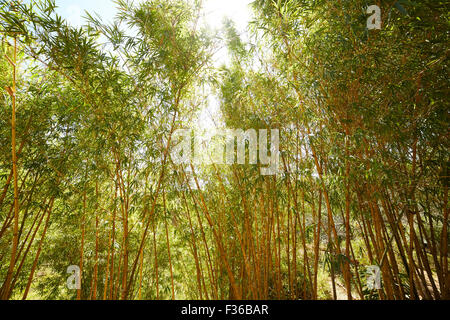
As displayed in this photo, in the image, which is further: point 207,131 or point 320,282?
point 320,282

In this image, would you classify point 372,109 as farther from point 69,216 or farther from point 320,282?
point 320,282

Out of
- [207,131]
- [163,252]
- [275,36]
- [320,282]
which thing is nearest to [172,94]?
[207,131]

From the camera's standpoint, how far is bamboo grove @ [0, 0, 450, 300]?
6.43 ft

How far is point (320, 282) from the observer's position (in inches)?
231

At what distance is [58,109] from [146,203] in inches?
66.4

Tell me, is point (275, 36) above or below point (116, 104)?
above

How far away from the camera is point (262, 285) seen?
3254 mm

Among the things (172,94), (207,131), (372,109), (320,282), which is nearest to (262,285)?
(207,131)

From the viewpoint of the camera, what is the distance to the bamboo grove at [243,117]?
1.96 m

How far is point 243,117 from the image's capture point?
10.4 feet
